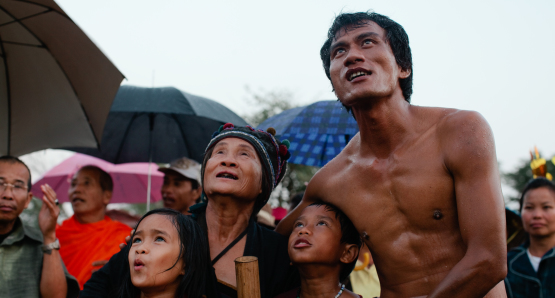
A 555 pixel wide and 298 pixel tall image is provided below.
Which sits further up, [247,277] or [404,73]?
[404,73]

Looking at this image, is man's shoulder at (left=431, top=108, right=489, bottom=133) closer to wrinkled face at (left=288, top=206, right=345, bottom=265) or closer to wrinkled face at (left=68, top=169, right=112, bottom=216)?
wrinkled face at (left=288, top=206, right=345, bottom=265)

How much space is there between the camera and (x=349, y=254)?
2.84 m

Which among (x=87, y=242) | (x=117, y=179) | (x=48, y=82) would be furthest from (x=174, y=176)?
(x=117, y=179)

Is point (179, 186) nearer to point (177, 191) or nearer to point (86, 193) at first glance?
point (177, 191)

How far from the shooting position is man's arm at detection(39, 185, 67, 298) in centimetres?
318

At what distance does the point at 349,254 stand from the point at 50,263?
199 centimetres

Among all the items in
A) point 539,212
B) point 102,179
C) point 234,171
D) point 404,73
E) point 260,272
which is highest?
point 404,73

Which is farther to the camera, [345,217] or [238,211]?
[238,211]

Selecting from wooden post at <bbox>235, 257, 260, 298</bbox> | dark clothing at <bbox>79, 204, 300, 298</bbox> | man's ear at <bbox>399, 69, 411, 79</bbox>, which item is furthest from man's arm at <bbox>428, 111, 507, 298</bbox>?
dark clothing at <bbox>79, 204, 300, 298</bbox>

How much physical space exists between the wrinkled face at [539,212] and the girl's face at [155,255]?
3.76m

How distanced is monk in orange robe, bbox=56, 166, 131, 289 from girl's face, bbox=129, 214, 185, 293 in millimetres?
2215

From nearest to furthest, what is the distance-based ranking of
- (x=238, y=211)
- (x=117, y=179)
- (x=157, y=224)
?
(x=157, y=224), (x=238, y=211), (x=117, y=179)

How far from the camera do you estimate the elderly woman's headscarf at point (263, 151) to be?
300 centimetres

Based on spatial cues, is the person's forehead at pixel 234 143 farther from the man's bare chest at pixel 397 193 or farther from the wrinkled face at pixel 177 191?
the wrinkled face at pixel 177 191
